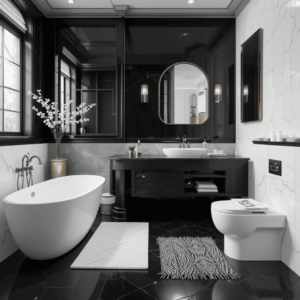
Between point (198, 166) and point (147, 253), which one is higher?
point (198, 166)

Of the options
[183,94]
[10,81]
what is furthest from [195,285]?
[10,81]

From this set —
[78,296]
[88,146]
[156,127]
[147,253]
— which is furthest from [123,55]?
[78,296]

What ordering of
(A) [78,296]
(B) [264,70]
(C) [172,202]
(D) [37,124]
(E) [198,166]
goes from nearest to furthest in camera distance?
(A) [78,296] < (B) [264,70] < (E) [198,166] < (D) [37,124] < (C) [172,202]

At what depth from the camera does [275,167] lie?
233cm

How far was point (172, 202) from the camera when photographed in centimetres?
368

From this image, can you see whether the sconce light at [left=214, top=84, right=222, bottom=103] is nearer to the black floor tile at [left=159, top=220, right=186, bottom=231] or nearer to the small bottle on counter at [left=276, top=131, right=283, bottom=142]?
the small bottle on counter at [left=276, top=131, right=283, bottom=142]

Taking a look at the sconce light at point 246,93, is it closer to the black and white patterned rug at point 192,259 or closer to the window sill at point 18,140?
the black and white patterned rug at point 192,259

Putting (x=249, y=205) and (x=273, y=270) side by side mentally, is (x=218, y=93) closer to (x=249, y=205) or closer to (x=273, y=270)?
(x=249, y=205)

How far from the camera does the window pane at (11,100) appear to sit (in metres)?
2.83

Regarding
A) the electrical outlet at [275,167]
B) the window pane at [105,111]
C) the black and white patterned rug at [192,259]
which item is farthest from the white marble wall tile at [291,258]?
the window pane at [105,111]

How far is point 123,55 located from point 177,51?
2.62ft

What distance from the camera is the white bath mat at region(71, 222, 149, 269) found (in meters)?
2.03

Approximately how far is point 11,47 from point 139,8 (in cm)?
177

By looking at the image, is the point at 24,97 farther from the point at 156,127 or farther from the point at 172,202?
the point at 172,202
